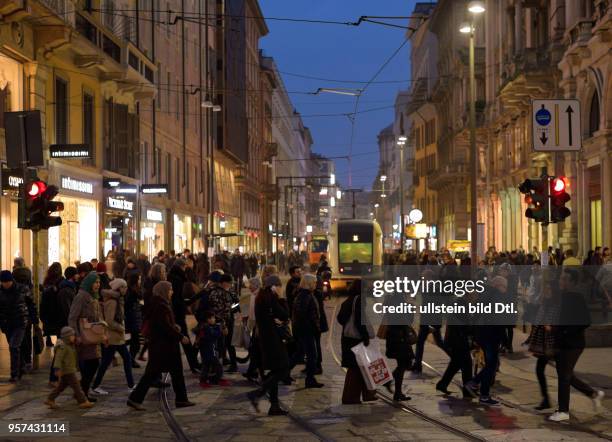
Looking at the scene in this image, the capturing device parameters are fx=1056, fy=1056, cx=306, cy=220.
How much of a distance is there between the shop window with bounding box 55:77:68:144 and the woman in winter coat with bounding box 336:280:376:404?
704 inches

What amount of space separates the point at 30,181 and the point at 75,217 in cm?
1513

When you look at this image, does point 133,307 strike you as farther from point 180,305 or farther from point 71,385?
point 71,385

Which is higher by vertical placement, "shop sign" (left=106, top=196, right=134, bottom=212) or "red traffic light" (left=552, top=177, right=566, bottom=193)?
"shop sign" (left=106, top=196, right=134, bottom=212)

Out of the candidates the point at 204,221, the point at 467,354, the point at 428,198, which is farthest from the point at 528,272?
the point at 428,198

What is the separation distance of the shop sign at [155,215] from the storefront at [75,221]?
25.3 ft

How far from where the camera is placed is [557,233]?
37562 millimetres

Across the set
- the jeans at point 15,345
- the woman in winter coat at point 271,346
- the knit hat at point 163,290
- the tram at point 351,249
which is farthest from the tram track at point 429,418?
the tram at point 351,249

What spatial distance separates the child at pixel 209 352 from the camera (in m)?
15.3

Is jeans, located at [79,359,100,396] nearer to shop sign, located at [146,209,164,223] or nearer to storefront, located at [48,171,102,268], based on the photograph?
storefront, located at [48,171,102,268]

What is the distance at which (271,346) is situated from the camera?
13.1m

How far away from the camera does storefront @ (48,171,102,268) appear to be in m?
29.6

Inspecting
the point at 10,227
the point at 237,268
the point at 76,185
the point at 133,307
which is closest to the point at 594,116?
the point at 237,268

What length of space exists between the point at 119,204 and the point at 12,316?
21232 millimetres

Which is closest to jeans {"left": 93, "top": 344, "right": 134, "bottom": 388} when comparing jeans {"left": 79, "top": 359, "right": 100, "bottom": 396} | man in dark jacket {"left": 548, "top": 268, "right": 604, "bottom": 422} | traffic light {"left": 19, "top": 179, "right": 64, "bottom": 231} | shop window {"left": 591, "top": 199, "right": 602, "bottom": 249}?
jeans {"left": 79, "top": 359, "right": 100, "bottom": 396}
